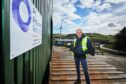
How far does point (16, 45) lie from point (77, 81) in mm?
3727

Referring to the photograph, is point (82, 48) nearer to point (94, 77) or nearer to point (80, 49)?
point (80, 49)

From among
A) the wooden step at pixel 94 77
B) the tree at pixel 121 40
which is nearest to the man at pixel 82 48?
the wooden step at pixel 94 77

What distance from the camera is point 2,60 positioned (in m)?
1.19

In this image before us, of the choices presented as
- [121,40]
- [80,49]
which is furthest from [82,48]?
[121,40]

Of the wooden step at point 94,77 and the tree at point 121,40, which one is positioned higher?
the tree at point 121,40

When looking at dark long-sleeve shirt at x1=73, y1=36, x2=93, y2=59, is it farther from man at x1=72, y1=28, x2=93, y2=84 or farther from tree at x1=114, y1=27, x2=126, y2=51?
tree at x1=114, y1=27, x2=126, y2=51

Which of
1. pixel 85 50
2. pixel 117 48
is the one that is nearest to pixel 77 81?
pixel 85 50

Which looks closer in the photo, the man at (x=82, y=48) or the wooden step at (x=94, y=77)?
the man at (x=82, y=48)

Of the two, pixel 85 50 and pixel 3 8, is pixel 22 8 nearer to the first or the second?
pixel 3 8

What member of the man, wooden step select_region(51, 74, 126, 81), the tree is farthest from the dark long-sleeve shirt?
the tree

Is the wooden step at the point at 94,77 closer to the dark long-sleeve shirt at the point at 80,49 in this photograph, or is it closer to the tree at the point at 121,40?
the dark long-sleeve shirt at the point at 80,49

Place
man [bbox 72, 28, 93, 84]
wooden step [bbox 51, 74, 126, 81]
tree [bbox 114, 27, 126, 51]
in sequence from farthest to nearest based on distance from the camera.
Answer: tree [bbox 114, 27, 126, 51] → wooden step [bbox 51, 74, 126, 81] → man [bbox 72, 28, 93, 84]

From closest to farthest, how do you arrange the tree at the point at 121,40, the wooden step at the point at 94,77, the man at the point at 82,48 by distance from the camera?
1. the man at the point at 82,48
2. the wooden step at the point at 94,77
3. the tree at the point at 121,40

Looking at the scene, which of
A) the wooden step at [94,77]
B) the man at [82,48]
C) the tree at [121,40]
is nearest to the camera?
the man at [82,48]
